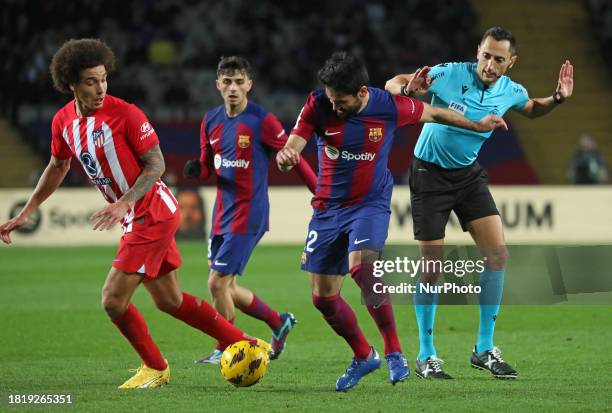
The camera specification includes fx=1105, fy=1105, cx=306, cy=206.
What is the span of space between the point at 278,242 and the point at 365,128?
481 inches

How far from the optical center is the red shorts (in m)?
6.61

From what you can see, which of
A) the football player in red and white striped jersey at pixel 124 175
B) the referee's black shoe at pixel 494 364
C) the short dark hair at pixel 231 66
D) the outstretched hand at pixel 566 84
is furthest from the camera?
the short dark hair at pixel 231 66

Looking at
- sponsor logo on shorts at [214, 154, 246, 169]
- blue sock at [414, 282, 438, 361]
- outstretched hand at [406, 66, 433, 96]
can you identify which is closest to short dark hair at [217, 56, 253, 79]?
sponsor logo on shorts at [214, 154, 246, 169]

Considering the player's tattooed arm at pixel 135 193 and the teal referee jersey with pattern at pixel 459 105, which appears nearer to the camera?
the player's tattooed arm at pixel 135 193

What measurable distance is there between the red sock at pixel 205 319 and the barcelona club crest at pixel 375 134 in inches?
58.2

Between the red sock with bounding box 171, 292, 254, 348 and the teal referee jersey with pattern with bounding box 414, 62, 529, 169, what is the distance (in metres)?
1.81

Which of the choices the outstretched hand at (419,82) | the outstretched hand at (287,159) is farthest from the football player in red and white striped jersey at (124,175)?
the outstretched hand at (419,82)

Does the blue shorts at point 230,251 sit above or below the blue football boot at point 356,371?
above

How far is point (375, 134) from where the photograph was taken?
683 cm

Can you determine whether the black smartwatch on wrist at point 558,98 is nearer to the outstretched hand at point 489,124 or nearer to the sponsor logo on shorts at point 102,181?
the outstretched hand at point 489,124

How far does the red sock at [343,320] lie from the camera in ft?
22.5

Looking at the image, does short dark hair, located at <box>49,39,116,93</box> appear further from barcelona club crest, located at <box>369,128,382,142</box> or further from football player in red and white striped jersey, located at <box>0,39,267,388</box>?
barcelona club crest, located at <box>369,128,382,142</box>

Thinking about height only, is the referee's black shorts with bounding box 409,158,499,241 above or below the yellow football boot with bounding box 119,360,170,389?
above

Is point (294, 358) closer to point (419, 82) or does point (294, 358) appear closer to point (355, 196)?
point (355, 196)
